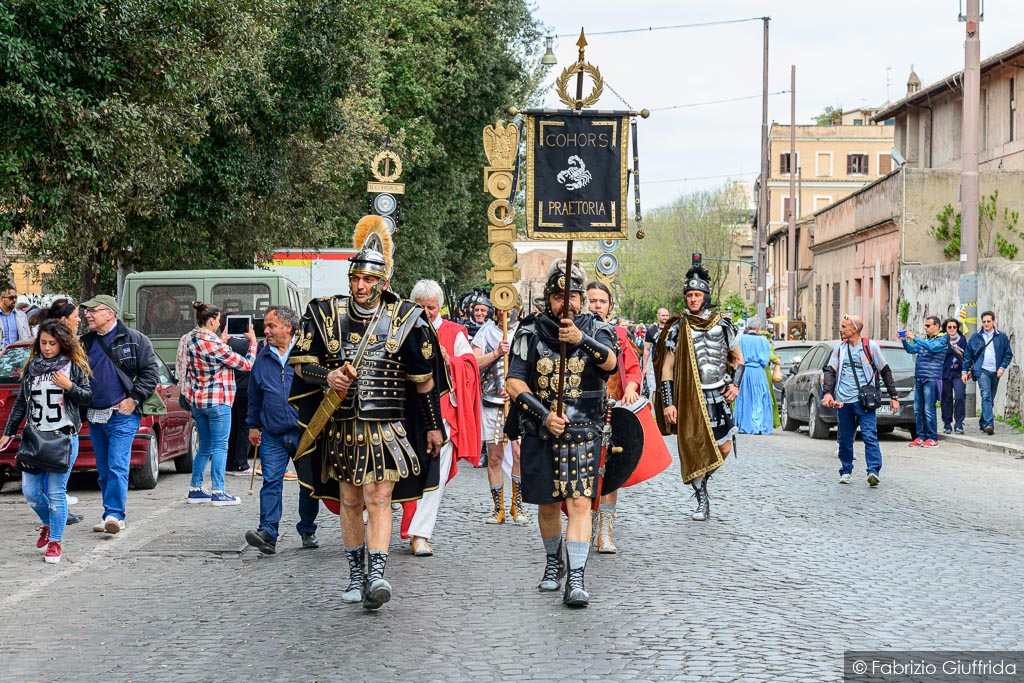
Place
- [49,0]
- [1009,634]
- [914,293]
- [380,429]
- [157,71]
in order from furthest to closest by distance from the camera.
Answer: [914,293], [157,71], [49,0], [380,429], [1009,634]

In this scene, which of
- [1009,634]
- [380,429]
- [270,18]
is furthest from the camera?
[270,18]

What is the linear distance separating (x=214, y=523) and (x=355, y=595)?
392 centimetres

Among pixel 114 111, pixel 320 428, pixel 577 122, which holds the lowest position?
pixel 320 428

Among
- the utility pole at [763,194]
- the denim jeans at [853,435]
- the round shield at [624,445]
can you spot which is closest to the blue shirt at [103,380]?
the round shield at [624,445]

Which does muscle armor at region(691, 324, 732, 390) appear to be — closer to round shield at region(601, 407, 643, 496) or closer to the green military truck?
round shield at region(601, 407, 643, 496)

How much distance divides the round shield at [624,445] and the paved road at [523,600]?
676mm

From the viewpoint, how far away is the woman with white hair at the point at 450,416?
31.4ft

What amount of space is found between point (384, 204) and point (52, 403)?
918 centimetres

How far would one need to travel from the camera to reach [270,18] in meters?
20.5

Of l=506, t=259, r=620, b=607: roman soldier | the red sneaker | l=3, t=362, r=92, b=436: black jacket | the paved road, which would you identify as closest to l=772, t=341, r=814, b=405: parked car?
the paved road

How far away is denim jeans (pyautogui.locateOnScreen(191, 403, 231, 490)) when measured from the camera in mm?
12680

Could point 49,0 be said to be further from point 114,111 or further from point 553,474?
point 553,474

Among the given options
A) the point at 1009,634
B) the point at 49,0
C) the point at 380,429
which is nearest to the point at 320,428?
the point at 380,429

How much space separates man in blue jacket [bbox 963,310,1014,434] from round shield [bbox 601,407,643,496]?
14694 millimetres
